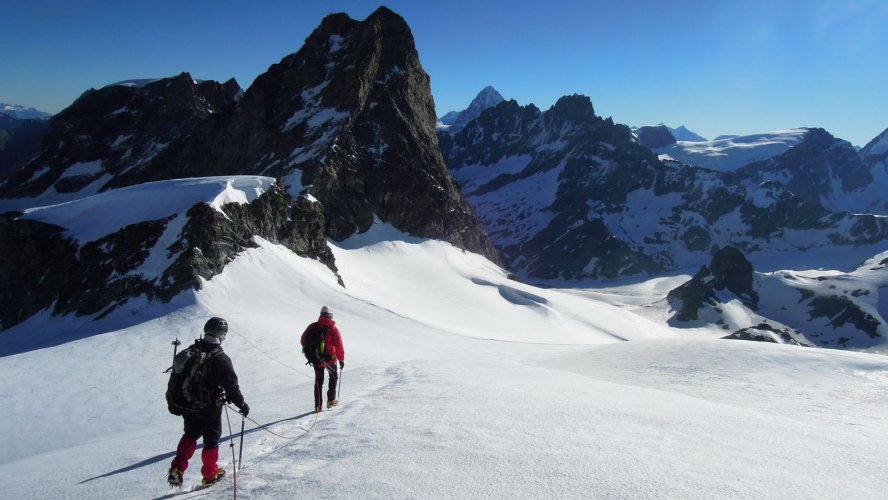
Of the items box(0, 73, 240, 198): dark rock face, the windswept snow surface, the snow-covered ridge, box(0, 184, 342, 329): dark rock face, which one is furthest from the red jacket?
box(0, 73, 240, 198): dark rock face

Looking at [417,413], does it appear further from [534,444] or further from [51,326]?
[51,326]

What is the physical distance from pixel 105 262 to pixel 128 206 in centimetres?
536

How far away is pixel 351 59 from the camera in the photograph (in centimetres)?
8994

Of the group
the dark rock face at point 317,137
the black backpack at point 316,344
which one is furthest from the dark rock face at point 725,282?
the black backpack at point 316,344

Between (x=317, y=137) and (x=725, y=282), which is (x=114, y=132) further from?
(x=725, y=282)

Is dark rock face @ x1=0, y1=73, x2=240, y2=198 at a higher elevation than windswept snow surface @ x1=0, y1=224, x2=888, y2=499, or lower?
higher

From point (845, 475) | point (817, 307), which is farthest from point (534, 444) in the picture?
point (817, 307)

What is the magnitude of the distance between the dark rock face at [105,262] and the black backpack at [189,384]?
21560 millimetres

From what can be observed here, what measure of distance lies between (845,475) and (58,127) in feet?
442

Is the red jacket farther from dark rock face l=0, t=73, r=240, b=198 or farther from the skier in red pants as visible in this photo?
dark rock face l=0, t=73, r=240, b=198

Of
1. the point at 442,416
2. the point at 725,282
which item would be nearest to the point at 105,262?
the point at 442,416

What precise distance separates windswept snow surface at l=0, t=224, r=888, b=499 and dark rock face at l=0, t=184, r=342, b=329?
151 centimetres

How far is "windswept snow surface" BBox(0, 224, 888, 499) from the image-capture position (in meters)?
6.63

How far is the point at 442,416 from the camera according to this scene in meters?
9.79
